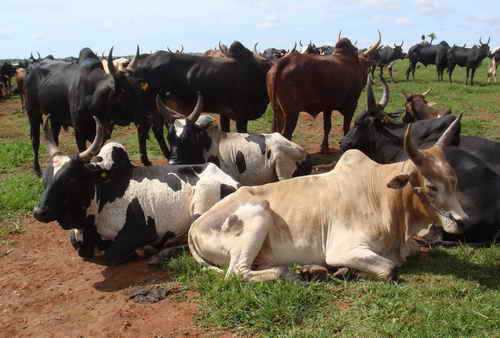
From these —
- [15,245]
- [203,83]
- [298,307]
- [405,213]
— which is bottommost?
[15,245]

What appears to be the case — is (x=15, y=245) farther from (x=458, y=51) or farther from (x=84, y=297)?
(x=458, y=51)

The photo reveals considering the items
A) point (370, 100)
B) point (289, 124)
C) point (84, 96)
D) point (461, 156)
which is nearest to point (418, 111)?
point (370, 100)

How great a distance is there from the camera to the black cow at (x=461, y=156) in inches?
184

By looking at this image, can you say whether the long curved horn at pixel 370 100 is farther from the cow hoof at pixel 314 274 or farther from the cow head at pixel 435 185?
the cow hoof at pixel 314 274

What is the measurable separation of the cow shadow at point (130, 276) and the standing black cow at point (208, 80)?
3.76m

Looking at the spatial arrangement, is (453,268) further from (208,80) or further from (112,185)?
(208,80)

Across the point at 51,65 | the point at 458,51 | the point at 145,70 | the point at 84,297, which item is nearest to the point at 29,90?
the point at 51,65

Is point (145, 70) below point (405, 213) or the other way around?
the other way around

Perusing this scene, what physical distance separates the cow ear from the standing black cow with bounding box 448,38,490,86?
20040mm

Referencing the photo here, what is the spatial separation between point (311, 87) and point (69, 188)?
4.81 meters

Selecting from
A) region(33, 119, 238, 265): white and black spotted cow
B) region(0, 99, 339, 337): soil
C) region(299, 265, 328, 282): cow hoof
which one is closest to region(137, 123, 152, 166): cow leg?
region(0, 99, 339, 337): soil

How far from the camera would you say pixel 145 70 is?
26.5 ft

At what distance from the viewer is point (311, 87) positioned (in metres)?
8.28

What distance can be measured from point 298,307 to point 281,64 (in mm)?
5115
